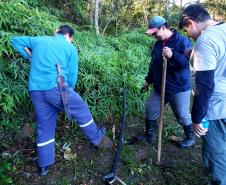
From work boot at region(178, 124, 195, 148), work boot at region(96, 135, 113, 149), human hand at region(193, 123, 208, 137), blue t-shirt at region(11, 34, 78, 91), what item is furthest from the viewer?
work boot at region(178, 124, 195, 148)

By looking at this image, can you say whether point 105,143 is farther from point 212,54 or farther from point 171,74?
point 212,54

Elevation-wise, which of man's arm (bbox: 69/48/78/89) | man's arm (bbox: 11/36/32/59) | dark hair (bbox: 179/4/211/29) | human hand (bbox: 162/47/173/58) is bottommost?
man's arm (bbox: 69/48/78/89)

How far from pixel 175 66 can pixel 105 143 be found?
4.86 ft

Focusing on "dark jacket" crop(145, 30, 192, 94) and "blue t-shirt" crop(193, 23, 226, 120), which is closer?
Answer: "blue t-shirt" crop(193, 23, 226, 120)

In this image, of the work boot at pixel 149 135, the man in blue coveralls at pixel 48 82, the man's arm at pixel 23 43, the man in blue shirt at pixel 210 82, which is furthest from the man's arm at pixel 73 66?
the man in blue shirt at pixel 210 82

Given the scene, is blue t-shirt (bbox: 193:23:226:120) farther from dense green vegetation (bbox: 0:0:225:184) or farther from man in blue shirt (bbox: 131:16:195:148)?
dense green vegetation (bbox: 0:0:225:184)

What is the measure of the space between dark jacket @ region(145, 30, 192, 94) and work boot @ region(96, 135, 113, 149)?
1.01 metres

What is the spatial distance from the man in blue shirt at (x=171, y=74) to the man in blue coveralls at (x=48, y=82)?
1.08 metres

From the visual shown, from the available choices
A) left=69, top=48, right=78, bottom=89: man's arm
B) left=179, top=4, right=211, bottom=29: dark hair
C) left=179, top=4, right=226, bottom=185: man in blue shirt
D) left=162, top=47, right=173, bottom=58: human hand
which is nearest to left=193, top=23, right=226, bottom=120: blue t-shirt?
left=179, top=4, right=226, bottom=185: man in blue shirt

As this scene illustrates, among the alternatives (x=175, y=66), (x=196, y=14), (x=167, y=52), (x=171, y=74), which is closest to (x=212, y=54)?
(x=196, y=14)

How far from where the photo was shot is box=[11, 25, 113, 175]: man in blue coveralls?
3.64 metres

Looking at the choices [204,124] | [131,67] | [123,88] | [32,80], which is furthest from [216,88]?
[131,67]

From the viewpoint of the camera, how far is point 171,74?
4.14 m

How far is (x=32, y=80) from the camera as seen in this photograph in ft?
12.1
